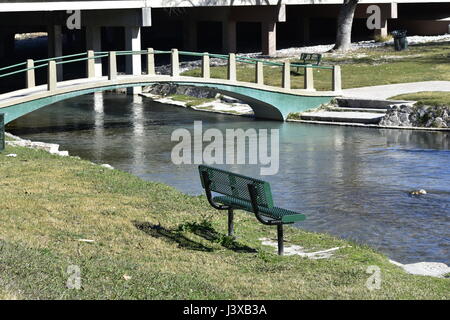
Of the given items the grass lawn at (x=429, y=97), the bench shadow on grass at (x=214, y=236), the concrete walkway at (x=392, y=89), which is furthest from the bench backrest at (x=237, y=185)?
the concrete walkway at (x=392, y=89)

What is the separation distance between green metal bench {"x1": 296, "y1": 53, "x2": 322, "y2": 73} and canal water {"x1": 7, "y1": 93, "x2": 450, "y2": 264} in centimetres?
574

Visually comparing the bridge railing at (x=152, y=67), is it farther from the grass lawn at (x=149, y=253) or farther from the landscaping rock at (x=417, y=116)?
the grass lawn at (x=149, y=253)

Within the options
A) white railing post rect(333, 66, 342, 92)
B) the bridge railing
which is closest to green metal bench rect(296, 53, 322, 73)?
the bridge railing

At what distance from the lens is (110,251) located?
13289 mm

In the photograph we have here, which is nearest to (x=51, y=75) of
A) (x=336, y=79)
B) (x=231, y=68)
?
(x=231, y=68)

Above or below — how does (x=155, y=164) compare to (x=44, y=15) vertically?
below

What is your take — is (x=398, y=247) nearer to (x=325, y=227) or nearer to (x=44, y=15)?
(x=325, y=227)

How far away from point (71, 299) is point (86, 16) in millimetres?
34528

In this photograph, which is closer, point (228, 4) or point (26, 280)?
point (26, 280)

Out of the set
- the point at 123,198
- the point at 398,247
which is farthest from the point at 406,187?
the point at 123,198

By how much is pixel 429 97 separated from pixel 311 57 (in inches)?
391

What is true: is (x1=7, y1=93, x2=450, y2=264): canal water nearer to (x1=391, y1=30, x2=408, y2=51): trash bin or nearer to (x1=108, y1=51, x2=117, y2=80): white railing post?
(x1=108, y1=51, x2=117, y2=80): white railing post

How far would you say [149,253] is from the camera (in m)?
13.3

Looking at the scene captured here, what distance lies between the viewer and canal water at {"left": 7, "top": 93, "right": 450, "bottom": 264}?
57.8 ft
